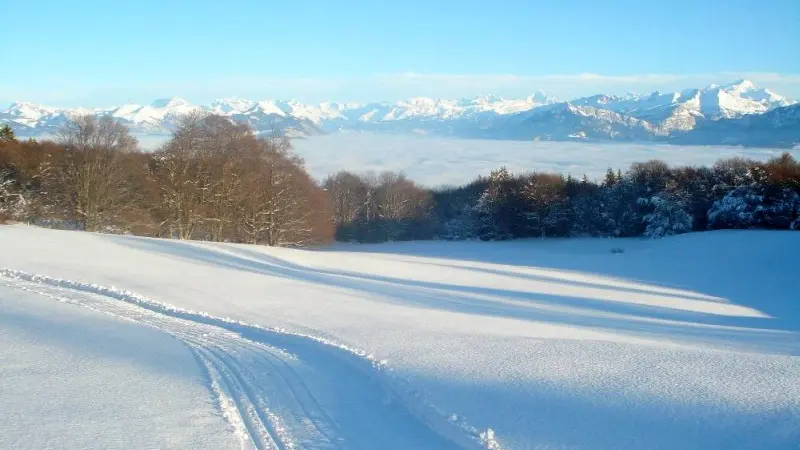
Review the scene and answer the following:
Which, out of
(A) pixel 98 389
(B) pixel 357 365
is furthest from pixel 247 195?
(A) pixel 98 389

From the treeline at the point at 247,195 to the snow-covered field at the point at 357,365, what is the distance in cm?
1482

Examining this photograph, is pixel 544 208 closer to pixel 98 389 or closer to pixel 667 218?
pixel 667 218

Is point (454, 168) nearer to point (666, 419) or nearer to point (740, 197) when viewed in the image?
point (740, 197)

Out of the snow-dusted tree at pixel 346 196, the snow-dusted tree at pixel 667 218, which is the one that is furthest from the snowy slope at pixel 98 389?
the snow-dusted tree at pixel 346 196

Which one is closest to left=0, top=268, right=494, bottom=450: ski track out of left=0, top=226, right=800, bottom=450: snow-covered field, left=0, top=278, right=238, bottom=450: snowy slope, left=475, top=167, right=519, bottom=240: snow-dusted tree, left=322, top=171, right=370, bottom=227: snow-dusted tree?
left=0, top=226, right=800, bottom=450: snow-covered field

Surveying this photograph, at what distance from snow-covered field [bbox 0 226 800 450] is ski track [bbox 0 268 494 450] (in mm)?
36

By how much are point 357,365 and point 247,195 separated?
2986cm

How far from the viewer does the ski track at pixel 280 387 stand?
7.05 metres

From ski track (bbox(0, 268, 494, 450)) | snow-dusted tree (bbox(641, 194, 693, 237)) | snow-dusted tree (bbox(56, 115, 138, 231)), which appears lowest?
ski track (bbox(0, 268, 494, 450))

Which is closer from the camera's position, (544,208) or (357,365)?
(357,365)

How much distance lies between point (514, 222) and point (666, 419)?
53216 mm

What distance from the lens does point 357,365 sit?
10.0 m

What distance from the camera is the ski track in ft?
23.1

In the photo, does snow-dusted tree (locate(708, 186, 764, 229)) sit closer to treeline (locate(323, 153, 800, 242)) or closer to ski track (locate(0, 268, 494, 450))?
treeline (locate(323, 153, 800, 242))
